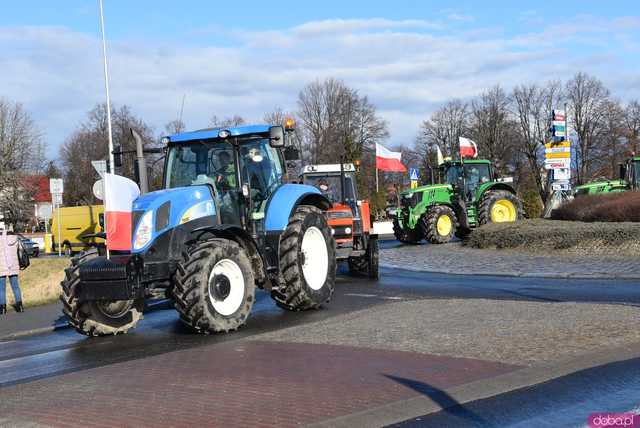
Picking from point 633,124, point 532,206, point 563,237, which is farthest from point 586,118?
point 563,237

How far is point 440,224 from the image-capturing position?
2648cm

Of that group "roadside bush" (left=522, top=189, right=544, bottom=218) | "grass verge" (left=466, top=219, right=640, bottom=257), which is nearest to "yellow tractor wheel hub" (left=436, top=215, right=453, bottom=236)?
"grass verge" (left=466, top=219, right=640, bottom=257)

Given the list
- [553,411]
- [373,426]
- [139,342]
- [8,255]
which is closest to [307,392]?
[373,426]

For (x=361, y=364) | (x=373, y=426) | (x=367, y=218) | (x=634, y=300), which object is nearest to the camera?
(x=373, y=426)

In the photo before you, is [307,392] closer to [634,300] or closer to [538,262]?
[634,300]

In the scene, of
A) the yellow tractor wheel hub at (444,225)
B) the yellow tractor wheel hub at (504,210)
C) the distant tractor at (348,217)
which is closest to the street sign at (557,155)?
the yellow tractor wheel hub at (504,210)

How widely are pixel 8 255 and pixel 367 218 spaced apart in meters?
7.72

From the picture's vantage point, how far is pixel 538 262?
59.8ft

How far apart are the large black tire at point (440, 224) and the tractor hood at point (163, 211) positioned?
16.4 meters

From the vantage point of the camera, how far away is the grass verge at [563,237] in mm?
18359

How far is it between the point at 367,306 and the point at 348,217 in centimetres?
396

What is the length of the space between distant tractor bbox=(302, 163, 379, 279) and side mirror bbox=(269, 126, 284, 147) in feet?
16.3

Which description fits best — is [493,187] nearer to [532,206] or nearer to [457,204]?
[457,204]

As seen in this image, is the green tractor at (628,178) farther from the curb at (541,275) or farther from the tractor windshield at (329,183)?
the tractor windshield at (329,183)
